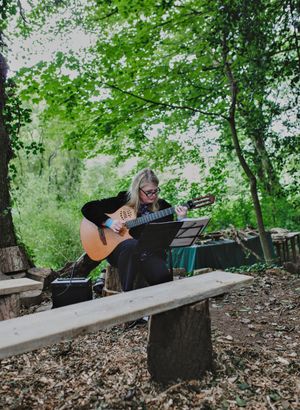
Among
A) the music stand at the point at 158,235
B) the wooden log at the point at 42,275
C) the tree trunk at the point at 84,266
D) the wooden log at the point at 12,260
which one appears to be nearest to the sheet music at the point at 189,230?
the music stand at the point at 158,235

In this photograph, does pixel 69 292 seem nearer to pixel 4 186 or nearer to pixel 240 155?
pixel 4 186

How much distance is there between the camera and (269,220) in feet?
37.6

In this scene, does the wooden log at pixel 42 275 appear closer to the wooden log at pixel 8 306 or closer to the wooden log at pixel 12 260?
the wooden log at pixel 12 260

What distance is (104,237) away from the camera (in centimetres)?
386

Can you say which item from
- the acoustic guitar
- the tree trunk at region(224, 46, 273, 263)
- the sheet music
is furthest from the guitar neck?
the tree trunk at region(224, 46, 273, 263)

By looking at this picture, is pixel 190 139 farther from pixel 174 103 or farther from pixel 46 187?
pixel 46 187

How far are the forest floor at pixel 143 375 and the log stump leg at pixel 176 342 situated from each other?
2.7 inches

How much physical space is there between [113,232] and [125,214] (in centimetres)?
23

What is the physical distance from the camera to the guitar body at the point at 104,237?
3.78 meters

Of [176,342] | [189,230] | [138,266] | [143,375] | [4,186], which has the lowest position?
[143,375]

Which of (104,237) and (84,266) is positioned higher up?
(104,237)

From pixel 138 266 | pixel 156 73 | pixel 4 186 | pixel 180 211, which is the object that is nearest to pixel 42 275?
pixel 4 186

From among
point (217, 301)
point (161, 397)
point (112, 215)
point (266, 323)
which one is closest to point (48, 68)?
point (112, 215)

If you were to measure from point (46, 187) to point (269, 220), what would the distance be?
8.07 m
